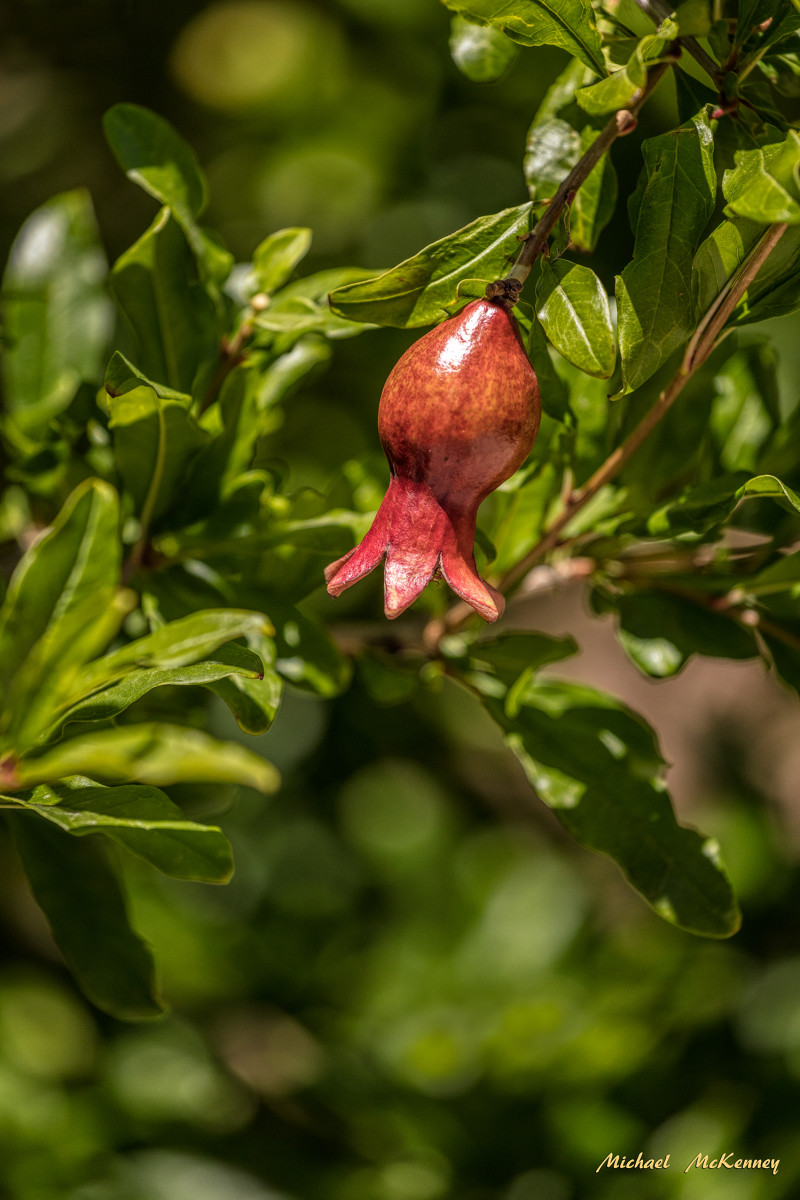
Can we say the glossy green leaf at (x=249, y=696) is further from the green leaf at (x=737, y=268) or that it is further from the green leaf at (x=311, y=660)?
the green leaf at (x=737, y=268)

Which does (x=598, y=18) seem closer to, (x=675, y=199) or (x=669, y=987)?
(x=675, y=199)

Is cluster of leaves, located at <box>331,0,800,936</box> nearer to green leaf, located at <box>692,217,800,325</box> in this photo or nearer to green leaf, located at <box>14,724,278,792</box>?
green leaf, located at <box>692,217,800,325</box>

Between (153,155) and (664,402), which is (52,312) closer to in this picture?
(153,155)

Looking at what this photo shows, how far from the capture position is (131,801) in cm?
48

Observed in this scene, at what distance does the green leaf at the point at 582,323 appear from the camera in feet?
1.43

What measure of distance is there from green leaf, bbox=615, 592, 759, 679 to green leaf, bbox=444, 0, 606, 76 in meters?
0.35

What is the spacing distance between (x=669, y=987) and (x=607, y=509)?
0.88 meters

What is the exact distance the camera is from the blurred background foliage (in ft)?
3.84

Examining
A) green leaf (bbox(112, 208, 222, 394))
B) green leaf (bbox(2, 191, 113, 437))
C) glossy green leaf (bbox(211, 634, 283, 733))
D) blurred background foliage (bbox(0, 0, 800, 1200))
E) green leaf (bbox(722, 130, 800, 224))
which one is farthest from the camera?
blurred background foliage (bbox(0, 0, 800, 1200))

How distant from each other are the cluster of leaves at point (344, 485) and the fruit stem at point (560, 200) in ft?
0.04

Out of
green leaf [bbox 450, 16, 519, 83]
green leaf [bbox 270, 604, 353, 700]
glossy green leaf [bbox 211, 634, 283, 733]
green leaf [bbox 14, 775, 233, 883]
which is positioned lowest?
green leaf [bbox 270, 604, 353, 700]

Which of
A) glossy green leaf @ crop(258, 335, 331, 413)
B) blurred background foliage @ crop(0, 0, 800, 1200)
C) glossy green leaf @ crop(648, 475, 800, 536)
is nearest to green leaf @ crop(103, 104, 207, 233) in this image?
glossy green leaf @ crop(258, 335, 331, 413)

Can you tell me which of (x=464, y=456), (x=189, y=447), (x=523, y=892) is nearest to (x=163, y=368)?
(x=189, y=447)

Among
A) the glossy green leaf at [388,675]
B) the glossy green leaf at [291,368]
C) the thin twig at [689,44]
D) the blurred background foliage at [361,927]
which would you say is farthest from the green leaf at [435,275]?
the blurred background foliage at [361,927]
